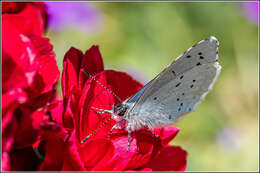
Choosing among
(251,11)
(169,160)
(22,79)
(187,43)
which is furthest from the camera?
(251,11)

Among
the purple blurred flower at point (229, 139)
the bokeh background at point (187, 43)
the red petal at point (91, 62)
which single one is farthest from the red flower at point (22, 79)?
the purple blurred flower at point (229, 139)

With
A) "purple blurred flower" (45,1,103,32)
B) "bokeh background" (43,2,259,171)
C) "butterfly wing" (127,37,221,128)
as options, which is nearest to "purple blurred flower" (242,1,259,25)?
"bokeh background" (43,2,259,171)

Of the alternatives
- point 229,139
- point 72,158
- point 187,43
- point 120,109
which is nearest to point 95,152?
point 72,158

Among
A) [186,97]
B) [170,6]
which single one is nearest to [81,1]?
[170,6]

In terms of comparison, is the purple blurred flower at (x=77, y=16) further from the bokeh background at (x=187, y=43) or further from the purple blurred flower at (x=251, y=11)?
the purple blurred flower at (x=251, y=11)

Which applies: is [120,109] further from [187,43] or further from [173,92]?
[187,43]

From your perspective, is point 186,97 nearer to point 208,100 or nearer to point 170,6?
point 208,100

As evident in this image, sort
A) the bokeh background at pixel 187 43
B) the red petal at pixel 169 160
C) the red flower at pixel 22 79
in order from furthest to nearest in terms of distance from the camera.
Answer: the bokeh background at pixel 187 43
the red petal at pixel 169 160
the red flower at pixel 22 79

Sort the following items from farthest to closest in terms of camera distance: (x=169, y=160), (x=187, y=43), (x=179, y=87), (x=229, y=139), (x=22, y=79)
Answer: (x=187, y=43)
(x=229, y=139)
(x=179, y=87)
(x=169, y=160)
(x=22, y=79)
